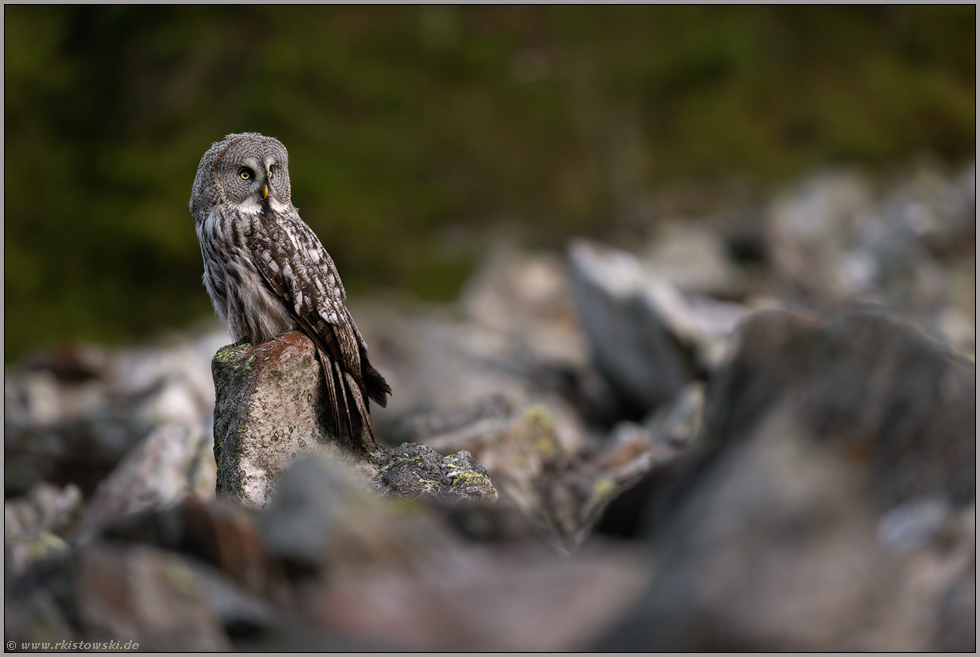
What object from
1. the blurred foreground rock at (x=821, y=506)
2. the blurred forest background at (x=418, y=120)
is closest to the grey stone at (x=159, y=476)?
the blurred foreground rock at (x=821, y=506)

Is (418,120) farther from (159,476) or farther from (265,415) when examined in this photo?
(265,415)

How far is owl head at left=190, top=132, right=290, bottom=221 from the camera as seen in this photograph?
13.5 feet

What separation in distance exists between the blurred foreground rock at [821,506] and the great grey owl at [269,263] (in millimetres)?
1871

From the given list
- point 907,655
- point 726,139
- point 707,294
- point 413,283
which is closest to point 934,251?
point 707,294

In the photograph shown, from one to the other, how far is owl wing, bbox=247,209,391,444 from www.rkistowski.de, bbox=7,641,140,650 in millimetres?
1872

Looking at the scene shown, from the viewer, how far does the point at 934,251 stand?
15.9 m

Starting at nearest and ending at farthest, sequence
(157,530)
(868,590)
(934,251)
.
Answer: (868,590), (157,530), (934,251)

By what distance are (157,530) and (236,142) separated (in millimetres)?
2492

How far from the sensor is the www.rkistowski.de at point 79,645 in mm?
1908

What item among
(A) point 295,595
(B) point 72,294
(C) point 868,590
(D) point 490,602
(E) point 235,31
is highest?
(E) point 235,31

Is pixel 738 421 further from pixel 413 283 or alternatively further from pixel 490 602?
pixel 413 283

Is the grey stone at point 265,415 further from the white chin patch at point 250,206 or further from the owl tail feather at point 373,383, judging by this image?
the white chin patch at point 250,206

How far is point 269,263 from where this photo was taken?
4.04 meters

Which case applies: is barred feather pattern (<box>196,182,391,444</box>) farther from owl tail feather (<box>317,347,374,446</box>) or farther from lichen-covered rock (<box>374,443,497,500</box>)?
lichen-covered rock (<box>374,443,497,500</box>)
